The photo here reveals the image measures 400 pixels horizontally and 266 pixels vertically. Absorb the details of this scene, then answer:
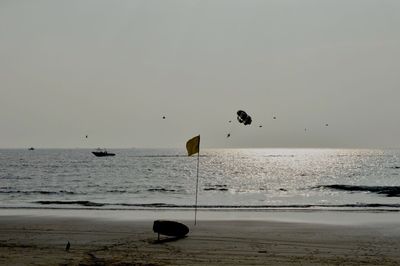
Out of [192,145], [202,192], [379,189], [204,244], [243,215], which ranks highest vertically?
[192,145]

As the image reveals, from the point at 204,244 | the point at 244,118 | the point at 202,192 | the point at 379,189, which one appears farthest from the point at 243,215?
the point at 379,189

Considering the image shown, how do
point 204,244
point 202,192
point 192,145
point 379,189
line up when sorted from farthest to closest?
1. point 379,189
2. point 202,192
3. point 192,145
4. point 204,244

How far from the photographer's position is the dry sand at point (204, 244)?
16344 mm

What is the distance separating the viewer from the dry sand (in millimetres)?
16344

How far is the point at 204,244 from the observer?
19.8 meters

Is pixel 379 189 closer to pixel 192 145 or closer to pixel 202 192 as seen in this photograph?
pixel 202 192

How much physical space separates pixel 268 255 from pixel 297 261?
130cm

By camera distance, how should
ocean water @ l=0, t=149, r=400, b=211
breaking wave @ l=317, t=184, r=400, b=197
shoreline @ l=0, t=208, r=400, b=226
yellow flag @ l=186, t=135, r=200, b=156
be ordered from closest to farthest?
1. yellow flag @ l=186, t=135, r=200, b=156
2. shoreline @ l=0, t=208, r=400, b=226
3. ocean water @ l=0, t=149, r=400, b=211
4. breaking wave @ l=317, t=184, r=400, b=197

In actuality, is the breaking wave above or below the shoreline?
above

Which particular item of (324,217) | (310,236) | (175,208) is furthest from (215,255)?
(175,208)

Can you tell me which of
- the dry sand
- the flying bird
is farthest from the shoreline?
the flying bird

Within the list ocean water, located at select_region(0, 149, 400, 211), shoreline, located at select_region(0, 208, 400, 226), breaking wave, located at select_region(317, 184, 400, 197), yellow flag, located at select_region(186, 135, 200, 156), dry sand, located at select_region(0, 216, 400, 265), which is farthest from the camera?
breaking wave, located at select_region(317, 184, 400, 197)

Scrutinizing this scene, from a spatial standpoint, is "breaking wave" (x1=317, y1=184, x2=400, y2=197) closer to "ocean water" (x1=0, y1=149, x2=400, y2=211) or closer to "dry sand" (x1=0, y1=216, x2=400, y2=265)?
"ocean water" (x1=0, y1=149, x2=400, y2=211)

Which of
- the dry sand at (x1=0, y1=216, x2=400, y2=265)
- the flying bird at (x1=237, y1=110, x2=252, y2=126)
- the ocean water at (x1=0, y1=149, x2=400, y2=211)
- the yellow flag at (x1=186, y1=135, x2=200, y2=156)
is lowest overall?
the dry sand at (x1=0, y1=216, x2=400, y2=265)
